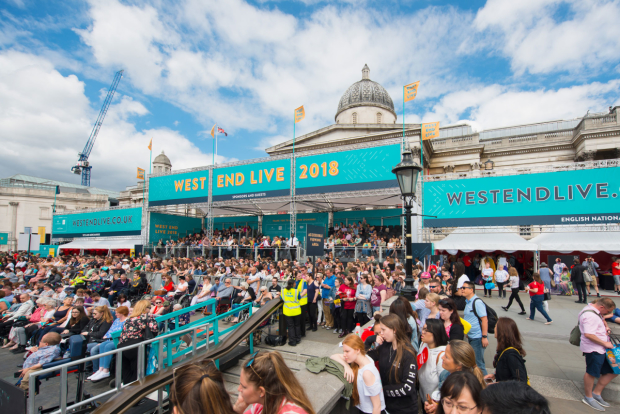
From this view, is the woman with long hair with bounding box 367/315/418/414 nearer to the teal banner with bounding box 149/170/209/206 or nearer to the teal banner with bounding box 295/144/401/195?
the teal banner with bounding box 295/144/401/195

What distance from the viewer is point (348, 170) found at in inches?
804

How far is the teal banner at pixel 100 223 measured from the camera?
3084 centimetres

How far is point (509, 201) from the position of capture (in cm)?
1859

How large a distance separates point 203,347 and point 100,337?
2466 mm

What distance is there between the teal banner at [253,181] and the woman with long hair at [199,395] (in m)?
20.0

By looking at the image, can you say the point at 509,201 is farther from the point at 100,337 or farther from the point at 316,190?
the point at 100,337

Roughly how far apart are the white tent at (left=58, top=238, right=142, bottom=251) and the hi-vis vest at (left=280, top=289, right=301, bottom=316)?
85.2ft

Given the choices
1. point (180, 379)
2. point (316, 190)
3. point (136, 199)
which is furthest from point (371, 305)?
point (136, 199)

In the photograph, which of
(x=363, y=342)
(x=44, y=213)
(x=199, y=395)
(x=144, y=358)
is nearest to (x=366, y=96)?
(x=144, y=358)

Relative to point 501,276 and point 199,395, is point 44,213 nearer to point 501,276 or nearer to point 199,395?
point 501,276

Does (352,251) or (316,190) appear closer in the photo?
(352,251)

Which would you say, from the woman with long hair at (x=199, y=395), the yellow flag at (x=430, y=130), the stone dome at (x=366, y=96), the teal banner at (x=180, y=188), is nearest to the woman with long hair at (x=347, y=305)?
the woman with long hair at (x=199, y=395)

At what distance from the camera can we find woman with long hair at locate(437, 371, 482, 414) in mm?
2242

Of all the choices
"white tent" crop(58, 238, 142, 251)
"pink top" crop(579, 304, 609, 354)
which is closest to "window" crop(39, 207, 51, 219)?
"white tent" crop(58, 238, 142, 251)
